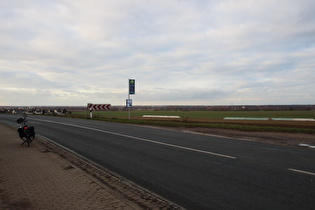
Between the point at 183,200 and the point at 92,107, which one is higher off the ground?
the point at 92,107

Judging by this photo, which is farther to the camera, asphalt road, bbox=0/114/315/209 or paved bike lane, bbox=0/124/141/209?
asphalt road, bbox=0/114/315/209

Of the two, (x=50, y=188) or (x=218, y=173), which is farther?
(x=218, y=173)

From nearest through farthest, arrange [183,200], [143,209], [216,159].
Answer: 1. [143,209]
2. [183,200]
3. [216,159]

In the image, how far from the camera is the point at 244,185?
15.6ft

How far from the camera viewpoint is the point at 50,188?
449 centimetres

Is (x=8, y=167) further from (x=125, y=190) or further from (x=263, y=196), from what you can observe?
(x=263, y=196)

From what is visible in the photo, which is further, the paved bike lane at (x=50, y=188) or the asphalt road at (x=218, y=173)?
the asphalt road at (x=218, y=173)

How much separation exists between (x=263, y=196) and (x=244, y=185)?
58 centimetres

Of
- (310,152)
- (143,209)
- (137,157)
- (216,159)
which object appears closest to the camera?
(143,209)

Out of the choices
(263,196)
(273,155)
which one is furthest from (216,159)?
(263,196)

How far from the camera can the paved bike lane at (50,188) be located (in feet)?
12.5

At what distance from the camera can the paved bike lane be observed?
3.79m

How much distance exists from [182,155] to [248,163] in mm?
2116

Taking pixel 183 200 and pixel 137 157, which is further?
pixel 137 157
